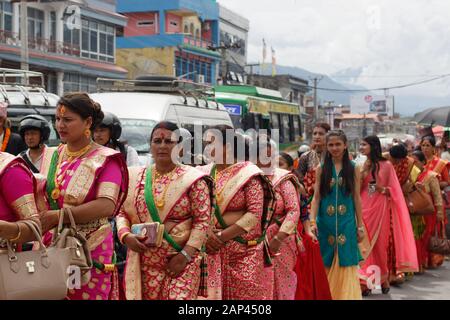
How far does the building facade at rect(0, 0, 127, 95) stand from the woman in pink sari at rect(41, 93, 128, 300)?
24.5m

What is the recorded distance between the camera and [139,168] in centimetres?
518

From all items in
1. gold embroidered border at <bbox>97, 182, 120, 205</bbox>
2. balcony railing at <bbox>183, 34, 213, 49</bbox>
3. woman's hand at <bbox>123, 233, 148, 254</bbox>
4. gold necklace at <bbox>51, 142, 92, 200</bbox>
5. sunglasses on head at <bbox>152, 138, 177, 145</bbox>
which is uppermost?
balcony railing at <bbox>183, 34, 213, 49</bbox>

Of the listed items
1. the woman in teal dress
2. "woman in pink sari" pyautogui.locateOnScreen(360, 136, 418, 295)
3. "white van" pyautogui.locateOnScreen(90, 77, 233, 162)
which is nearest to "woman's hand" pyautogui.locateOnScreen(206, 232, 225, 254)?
the woman in teal dress

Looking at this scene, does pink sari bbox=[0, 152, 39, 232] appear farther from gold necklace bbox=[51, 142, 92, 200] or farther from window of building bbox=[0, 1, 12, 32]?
window of building bbox=[0, 1, 12, 32]

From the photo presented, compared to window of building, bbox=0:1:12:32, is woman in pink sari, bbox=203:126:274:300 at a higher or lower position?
lower

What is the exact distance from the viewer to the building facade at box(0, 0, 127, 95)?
2922 cm

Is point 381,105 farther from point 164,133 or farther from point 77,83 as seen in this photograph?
point 164,133

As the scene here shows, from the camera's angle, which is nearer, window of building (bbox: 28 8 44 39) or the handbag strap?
the handbag strap

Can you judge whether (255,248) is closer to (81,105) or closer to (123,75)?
(81,105)

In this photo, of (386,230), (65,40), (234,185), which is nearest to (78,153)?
(234,185)

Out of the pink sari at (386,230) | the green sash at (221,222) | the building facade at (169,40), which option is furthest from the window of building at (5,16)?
the green sash at (221,222)

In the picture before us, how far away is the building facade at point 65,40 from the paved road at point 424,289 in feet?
64.8

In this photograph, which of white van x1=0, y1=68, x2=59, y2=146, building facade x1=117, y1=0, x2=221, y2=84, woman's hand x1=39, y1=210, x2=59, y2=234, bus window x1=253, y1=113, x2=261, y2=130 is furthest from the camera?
building facade x1=117, y1=0, x2=221, y2=84
